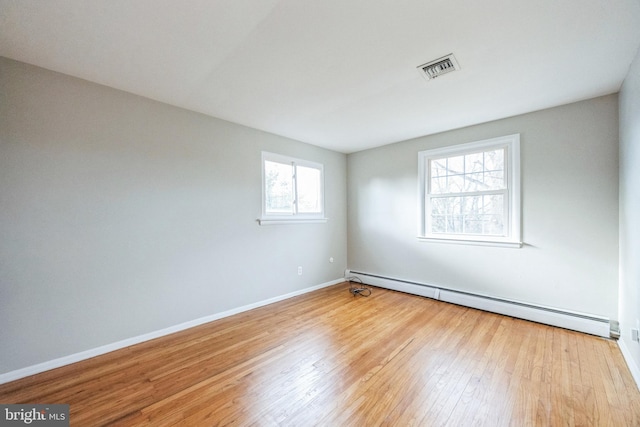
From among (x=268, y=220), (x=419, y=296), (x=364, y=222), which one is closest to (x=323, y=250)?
(x=364, y=222)

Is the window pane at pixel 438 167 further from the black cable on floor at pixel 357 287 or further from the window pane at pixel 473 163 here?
the black cable on floor at pixel 357 287

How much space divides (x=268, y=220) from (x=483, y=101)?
117 inches

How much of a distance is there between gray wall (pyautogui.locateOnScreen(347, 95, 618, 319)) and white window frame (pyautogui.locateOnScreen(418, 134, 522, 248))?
0.07 metres

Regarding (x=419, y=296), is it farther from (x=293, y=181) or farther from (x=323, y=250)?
(x=293, y=181)

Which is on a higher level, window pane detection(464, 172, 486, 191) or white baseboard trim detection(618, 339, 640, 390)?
window pane detection(464, 172, 486, 191)

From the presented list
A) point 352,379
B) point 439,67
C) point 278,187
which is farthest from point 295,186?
point 352,379

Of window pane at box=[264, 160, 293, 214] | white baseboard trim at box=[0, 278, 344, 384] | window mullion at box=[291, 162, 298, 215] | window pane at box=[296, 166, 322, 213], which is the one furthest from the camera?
window pane at box=[296, 166, 322, 213]

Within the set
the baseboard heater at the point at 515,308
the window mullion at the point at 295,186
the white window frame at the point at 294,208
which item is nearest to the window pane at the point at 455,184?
the baseboard heater at the point at 515,308

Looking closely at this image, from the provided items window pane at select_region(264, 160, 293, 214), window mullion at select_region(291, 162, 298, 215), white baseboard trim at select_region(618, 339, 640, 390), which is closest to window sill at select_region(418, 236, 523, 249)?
white baseboard trim at select_region(618, 339, 640, 390)

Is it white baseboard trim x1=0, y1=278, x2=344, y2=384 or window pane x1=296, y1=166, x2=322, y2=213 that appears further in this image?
window pane x1=296, y1=166, x2=322, y2=213

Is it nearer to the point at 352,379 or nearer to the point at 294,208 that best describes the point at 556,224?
the point at 352,379

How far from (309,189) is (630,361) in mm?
3908

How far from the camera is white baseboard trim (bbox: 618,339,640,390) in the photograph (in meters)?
1.88

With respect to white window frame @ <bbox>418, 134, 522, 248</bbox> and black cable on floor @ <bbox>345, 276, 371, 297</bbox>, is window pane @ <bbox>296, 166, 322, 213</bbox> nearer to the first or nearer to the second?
black cable on floor @ <bbox>345, 276, 371, 297</bbox>
